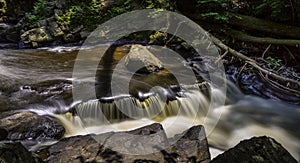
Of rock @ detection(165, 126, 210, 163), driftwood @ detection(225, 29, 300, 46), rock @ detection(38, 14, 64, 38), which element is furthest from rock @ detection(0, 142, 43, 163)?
rock @ detection(38, 14, 64, 38)

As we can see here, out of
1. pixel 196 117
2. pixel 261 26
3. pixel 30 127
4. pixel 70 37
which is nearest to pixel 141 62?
pixel 196 117

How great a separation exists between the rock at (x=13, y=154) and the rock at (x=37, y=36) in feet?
24.7

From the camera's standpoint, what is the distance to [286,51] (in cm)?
641

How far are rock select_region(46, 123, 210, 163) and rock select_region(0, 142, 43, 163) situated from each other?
0.97m

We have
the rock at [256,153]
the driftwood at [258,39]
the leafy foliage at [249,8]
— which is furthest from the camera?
the leafy foliage at [249,8]

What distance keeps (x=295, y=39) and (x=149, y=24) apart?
413cm

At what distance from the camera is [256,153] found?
1.90m

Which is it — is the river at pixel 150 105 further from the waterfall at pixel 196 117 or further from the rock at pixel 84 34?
the rock at pixel 84 34

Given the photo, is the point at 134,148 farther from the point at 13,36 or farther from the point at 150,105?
the point at 13,36

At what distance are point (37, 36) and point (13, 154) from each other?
25.5 feet

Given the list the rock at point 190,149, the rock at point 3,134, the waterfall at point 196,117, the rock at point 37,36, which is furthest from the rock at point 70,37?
the rock at point 190,149

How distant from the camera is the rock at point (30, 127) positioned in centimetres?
381

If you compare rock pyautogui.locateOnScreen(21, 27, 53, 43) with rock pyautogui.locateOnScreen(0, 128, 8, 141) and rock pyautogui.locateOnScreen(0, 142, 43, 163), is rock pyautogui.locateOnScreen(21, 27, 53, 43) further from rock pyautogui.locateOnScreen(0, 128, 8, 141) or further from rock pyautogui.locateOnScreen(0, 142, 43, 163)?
rock pyautogui.locateOnScreen(0, 142, 43, 163)

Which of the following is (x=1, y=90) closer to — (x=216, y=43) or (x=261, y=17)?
(x=216, y=43)
